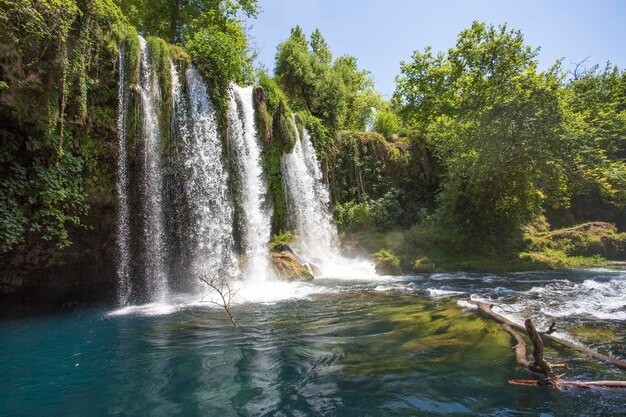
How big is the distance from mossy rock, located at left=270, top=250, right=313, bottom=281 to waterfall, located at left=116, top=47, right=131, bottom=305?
4.94 meters

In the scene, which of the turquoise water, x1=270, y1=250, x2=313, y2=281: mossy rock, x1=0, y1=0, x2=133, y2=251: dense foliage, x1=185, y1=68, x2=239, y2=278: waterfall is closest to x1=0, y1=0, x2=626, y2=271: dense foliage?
x1=0, y1=0, x2=133, y2=251: dense foliage

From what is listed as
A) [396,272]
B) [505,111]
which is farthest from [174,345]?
[505,111]

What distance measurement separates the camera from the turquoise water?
4066mm

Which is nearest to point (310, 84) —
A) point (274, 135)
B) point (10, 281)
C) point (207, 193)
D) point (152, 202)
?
point (274, 135)

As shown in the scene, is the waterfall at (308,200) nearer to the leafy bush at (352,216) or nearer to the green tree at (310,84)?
the leafy bush at (352,216)

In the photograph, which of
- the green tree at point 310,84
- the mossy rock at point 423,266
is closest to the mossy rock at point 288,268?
the mossy rock at point 423,266

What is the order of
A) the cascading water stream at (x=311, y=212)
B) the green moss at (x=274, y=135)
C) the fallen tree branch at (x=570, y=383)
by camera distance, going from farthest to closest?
the cascading water stream at (x=311, y=212)
the green moss at (x=274, y=135)
the fallen tree branch at (x=570, y=383)

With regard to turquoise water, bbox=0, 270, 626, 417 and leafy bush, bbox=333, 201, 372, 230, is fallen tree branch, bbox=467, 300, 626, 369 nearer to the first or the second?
turquoise water, bbox=0, 270, 626, 417

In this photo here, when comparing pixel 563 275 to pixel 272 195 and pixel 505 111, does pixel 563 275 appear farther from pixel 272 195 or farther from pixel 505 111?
pixel 272 195

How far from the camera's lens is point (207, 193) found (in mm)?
12766

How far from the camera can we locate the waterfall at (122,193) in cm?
1077

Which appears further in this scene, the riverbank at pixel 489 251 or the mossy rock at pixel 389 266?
the riverbank at pixel 489 251

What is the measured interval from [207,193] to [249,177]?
267 cm

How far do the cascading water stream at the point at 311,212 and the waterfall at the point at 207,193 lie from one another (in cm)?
431
